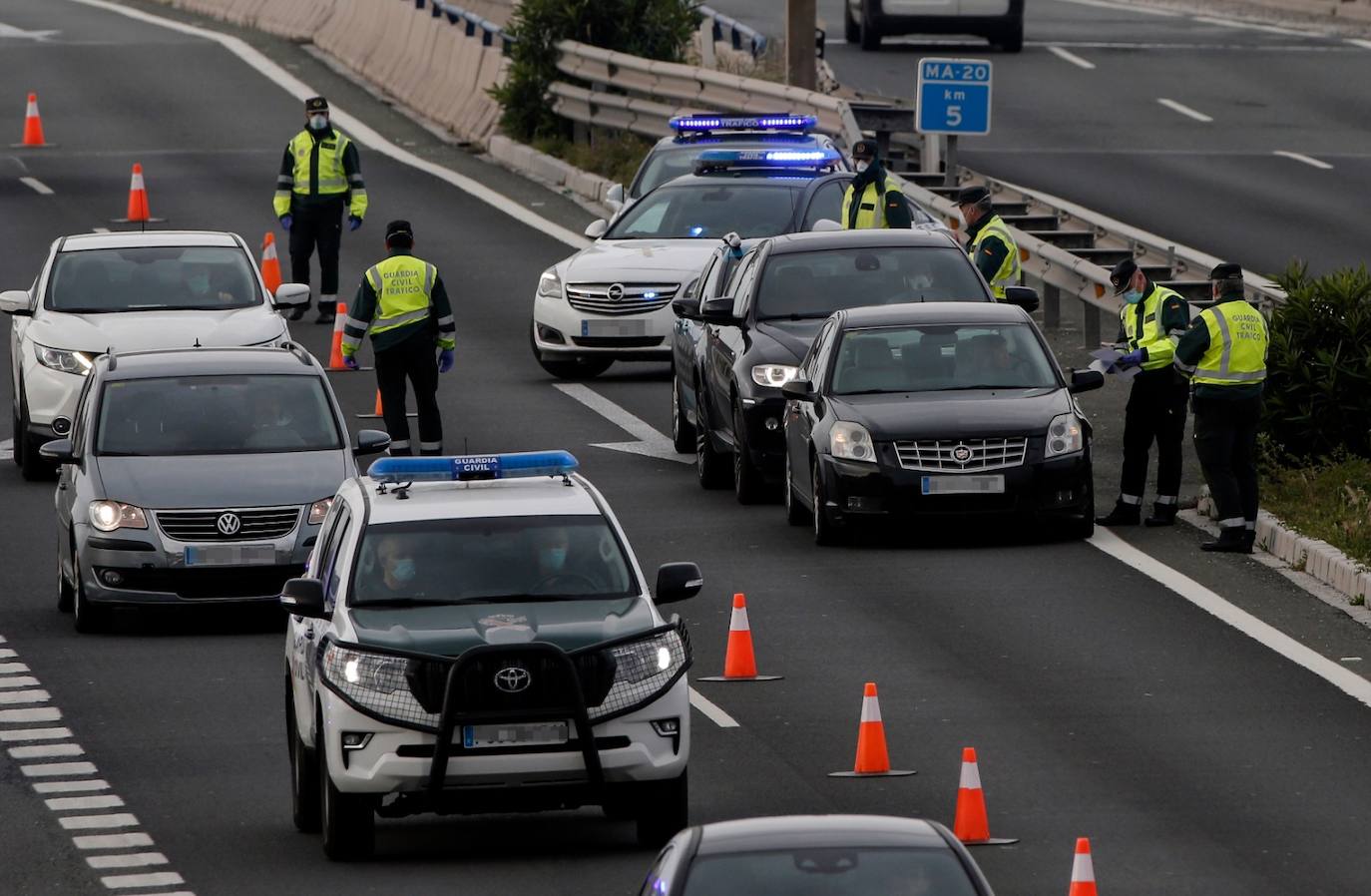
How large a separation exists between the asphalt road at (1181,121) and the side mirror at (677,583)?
62.8 ft

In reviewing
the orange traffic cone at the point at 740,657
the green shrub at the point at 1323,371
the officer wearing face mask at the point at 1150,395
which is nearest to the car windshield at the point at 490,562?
the orange traffic cone at the point at 740,657

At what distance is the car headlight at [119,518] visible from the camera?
17281mm

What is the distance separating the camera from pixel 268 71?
1917 inches

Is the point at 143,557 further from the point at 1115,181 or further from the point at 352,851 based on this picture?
the point at 1115,181

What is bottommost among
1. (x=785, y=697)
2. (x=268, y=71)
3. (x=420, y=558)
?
(x=268, y=71)

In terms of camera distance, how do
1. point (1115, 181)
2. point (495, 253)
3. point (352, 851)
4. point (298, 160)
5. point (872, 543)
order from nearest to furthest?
1. point (352, 851)
2. point (872, 543)
3. point (298, 160)
4. point (495, 253)
5. point (1115, 181)

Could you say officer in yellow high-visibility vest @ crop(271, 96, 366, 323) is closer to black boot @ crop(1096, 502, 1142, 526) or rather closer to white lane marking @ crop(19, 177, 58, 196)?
white lane marking @ crop(19, 177, 58, 196)

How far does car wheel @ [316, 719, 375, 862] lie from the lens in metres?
11.9

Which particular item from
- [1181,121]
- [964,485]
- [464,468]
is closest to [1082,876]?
[464,468]

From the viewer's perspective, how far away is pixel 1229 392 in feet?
62.2

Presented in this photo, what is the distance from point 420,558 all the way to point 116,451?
5.94m

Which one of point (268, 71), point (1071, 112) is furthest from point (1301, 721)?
point (268, 71)

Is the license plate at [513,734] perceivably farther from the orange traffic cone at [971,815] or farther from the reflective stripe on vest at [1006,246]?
the reflective stripe on vest at [1006,246]

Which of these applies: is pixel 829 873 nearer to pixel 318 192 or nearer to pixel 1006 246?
pixel 1006 246
